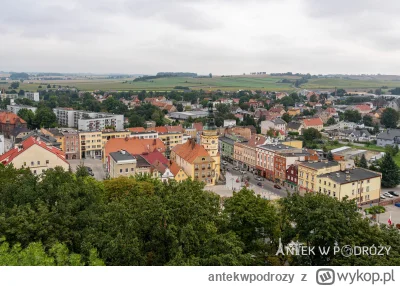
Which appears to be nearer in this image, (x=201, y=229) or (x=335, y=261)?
(x=335, y=261)

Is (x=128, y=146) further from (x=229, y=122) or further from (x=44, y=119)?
(x=229, y=122)

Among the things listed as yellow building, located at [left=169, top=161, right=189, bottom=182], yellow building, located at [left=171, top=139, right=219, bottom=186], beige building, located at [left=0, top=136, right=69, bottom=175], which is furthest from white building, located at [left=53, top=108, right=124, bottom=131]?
yellow building, located at [left=169, top=161, right=189, bottom=182]

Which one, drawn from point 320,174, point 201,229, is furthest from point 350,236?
point 320,174

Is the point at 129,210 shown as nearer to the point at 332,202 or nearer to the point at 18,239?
the point at 18,239

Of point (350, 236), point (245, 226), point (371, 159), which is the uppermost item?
point (350, 236)

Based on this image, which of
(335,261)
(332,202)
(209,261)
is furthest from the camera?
(332,202)

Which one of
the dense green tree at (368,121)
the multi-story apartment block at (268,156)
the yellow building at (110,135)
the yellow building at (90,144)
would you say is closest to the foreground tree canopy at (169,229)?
the multi-story apartment block at (268,156)

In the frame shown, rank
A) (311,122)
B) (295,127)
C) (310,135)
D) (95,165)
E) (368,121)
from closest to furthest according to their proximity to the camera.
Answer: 1. (95,165)
2. (310,135)
3. (295,127)
4. (311,122)
5. (368,121)

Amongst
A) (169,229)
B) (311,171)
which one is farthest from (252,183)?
(169,229)

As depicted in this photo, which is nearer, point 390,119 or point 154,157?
point 154,157
